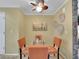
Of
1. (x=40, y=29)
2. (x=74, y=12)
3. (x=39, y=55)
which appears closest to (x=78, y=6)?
(x=74, y=12)

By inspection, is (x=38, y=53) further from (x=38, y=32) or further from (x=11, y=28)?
(x=38, y=32)

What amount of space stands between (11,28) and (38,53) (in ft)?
12.1

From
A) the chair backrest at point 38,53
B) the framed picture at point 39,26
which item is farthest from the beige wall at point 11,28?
the chair backrest at point 38,53

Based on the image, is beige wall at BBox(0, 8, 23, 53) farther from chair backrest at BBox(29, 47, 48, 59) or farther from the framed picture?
chair backrest at BBox(29, 47, 48, 59)

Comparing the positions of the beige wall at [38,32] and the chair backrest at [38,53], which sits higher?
the beige wall at [38,32]

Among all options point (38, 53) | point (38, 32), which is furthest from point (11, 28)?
point (38, 53)

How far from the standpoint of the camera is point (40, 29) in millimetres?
10414

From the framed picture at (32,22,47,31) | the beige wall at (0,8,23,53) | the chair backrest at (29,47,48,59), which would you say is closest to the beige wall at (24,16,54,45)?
the framed picture at (32,22,47,31)

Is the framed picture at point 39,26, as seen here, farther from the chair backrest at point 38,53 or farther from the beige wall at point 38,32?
the chair backrest at point 38,53

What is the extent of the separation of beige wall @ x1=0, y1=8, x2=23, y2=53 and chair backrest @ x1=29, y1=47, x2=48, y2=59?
354cm

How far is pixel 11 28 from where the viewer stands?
7.26 metres

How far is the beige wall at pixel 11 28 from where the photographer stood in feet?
23.8

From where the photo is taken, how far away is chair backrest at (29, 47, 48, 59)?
3.85m

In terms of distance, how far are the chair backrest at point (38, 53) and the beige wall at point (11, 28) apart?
3543mm
